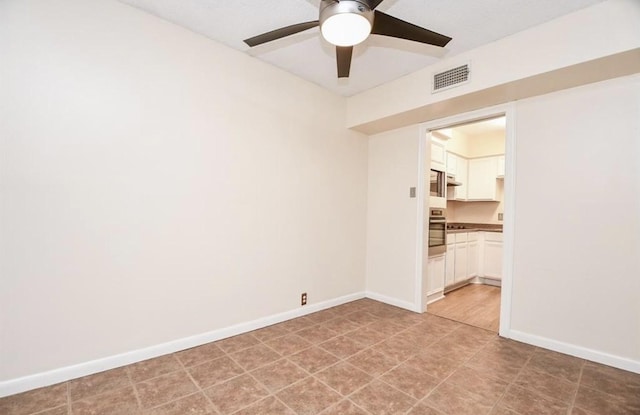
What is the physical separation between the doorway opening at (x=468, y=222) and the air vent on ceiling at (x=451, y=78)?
59 cm

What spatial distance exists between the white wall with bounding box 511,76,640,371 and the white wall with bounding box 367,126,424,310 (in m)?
1.14

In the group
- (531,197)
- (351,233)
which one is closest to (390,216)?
(351,233)

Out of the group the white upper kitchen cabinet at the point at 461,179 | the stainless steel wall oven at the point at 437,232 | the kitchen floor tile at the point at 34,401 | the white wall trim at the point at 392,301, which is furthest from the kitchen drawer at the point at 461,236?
the kitchen floor tile at the point at 34,401

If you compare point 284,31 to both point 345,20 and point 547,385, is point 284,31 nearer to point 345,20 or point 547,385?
point 345,20

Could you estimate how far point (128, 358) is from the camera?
2.18 m

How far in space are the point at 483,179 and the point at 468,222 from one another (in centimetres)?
96

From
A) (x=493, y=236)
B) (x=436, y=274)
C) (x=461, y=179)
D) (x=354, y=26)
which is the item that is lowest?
(x=436, y=274)

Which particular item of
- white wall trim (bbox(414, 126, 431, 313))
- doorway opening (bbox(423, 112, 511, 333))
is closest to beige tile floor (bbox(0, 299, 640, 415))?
white wall trim (bbox(414, 126, 431, 313))

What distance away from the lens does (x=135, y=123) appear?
2.22 metres

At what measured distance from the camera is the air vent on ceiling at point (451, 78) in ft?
8.80

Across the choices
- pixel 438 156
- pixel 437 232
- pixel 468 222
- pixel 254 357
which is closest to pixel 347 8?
pixel 254 357

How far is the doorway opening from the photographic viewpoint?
3600 mm

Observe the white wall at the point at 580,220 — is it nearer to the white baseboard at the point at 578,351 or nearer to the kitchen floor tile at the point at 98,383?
the white baseboard at the point at 578,351

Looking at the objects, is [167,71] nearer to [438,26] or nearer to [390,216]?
[438,26]
